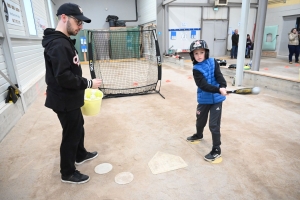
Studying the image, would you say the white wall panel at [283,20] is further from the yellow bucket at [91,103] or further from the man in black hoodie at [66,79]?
the man in black hoodie at [66,79]

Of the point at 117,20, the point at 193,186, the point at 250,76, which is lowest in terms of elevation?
the point at 193,186

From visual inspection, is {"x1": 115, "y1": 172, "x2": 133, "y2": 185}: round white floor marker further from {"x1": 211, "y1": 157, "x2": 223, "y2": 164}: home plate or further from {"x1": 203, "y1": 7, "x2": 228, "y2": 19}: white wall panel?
{"x1": 203, "y1": 7, "x2": 228, "y2": 19}: white wall panel

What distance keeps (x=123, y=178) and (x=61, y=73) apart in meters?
1.13

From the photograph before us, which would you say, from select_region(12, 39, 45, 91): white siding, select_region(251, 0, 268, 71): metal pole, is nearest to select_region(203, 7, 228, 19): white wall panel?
select_region(251, 0, 268, 71): metal pole

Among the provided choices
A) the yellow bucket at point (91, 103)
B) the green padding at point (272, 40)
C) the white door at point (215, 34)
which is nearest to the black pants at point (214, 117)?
the yellow bucket at point (91, 103)

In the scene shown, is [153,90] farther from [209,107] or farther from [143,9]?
[143,9]

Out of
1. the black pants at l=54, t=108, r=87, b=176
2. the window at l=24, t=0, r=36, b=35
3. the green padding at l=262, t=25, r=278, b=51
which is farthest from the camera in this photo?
the green padding at l=262, t=25, r=278, b=51

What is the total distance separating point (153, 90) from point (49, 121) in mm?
2405

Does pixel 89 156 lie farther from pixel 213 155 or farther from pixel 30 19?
pixel 30 19

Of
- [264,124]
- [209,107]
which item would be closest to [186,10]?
[264,124]

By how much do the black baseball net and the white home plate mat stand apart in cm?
251

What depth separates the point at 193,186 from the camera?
5.80ft

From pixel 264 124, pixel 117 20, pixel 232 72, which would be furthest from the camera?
pixel 117 20

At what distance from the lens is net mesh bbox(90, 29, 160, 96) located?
5.52 meters
